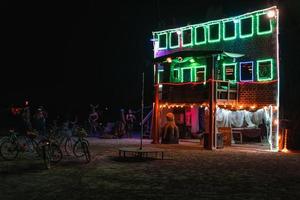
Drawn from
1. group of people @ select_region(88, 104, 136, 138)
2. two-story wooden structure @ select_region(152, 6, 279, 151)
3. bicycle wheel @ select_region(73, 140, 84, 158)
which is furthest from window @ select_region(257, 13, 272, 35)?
bicycle wheel @ select_region(73, 140, 84, 158)

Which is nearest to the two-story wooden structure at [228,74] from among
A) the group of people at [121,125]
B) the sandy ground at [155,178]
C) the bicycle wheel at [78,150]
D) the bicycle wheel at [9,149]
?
the group of people at [121,125]

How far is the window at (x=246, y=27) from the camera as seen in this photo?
81.1ft

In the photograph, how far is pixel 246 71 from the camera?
25.2 meters

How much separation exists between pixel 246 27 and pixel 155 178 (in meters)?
14.1

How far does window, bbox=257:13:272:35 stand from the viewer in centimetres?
2373

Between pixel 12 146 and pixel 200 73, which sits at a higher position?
pixel 200 73

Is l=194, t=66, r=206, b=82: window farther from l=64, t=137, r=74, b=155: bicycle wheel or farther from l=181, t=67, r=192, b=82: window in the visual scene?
l=64, t=137, r=74, b=155: bicycle wheel

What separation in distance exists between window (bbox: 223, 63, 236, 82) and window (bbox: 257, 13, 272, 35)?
8.37 feet

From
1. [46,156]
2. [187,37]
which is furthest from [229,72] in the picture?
[46,156]

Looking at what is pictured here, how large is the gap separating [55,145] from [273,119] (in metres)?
11.9

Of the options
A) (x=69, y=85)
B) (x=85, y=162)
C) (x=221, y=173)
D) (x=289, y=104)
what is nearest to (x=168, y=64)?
(x=289, y=104)

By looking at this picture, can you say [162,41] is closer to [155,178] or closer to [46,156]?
[46,156]

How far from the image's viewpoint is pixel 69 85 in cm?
5509

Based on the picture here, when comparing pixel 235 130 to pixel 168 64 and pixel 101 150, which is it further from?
pixel 101 150
